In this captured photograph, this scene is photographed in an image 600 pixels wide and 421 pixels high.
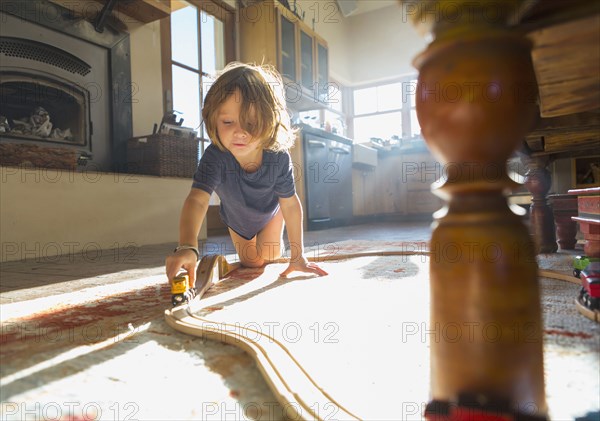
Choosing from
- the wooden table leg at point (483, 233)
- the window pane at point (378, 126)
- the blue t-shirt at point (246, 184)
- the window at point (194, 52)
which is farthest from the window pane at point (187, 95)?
the wooden table leg at point (483, 233)

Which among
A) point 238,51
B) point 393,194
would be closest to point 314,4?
point 238,51

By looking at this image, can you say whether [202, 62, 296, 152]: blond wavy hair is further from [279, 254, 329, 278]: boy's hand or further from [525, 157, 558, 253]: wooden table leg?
[525, 157, 558, 253]: wooden table leg

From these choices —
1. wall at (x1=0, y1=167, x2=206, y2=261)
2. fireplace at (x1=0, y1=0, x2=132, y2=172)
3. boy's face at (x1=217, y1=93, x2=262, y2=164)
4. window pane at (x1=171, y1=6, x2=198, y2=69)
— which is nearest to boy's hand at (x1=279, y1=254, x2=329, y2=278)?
boy's face at (x1=217, y1=93, x2=262, y2=164)

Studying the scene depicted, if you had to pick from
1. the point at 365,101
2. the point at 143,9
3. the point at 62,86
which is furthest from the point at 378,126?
the point at 62,86

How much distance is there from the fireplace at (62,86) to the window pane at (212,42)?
76 cm

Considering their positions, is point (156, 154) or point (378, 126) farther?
point (378, 126)

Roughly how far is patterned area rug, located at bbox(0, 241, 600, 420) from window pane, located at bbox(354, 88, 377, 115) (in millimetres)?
4590

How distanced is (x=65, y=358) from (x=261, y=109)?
2.35 ft

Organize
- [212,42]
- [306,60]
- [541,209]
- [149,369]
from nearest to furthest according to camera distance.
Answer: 1. [149,369]
2. [541,209]
3. [212,42]
4. [306,60]

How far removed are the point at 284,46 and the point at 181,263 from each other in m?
2.87

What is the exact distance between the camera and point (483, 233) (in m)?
0.23

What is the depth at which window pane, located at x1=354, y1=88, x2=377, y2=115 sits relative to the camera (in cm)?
502

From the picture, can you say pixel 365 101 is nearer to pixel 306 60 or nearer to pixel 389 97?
pixel 389 97

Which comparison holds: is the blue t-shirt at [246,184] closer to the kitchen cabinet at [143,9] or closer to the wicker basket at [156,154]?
the wicker basket at [156,154]
